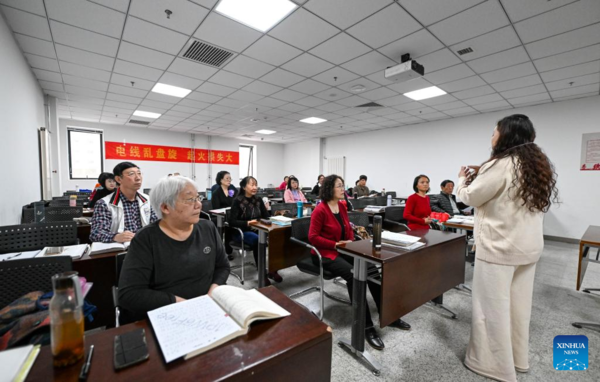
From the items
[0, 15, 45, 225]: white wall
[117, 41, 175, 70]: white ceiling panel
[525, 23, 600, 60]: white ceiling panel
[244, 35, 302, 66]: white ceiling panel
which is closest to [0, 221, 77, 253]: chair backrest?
[0, 15, 45, 225]: white wall

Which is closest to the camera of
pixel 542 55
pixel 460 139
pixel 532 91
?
pixel 542 55

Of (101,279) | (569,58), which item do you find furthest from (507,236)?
(569,58)

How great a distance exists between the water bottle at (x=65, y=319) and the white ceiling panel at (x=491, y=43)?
13.4 feet

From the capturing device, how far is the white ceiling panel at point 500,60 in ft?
11.0

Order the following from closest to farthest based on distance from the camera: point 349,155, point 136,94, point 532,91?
point 532,91 → point 136,94 → point 349,155

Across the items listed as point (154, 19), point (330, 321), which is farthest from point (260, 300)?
point (154, 19)

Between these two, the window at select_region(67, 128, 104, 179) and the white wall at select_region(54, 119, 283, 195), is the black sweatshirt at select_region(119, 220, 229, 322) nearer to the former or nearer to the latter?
the white wall at select_region(54, 119, 283, 195)

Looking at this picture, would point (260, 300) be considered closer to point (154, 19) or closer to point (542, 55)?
point (154, 19)

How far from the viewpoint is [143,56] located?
3557 mm

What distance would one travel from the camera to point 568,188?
17.9 ft

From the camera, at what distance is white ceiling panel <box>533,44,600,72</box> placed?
3.29 meters

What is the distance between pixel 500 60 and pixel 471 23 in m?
1.24

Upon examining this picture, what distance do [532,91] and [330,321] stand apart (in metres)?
5.55

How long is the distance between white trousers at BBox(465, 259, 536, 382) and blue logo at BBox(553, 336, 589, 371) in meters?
0.39
